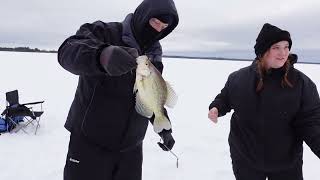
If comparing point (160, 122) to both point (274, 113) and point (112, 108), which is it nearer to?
point (112, 108)

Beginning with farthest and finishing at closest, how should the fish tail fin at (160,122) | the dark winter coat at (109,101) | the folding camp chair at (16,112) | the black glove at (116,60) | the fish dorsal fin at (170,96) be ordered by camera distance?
the folding camp chair at (16,112), the dark winter coat at (109,101), the fish tail fin at (160,122), the fish dorsal fin at (170,96), the black glove at (116,60)

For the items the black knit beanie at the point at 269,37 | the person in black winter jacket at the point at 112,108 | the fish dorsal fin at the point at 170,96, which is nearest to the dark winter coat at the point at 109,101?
the person in black winter jacket at the point at 112,108

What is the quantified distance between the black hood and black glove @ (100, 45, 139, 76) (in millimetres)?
624

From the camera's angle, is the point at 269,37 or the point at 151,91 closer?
the point at 151,91

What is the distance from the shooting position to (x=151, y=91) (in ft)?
7.59

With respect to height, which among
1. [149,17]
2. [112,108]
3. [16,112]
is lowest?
[16,112]

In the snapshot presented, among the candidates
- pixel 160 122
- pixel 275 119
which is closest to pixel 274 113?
pixel 275 119

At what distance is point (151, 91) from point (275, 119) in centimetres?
140

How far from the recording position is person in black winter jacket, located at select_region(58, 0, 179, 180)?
2713mm

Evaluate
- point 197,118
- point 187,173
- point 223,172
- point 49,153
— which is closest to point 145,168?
point 187,173

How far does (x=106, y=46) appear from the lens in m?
2.29

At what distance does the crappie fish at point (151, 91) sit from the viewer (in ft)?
7.22

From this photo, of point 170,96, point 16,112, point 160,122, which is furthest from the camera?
point 16,112

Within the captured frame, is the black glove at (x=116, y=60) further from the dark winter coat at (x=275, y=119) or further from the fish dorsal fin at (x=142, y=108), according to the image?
the dark winter coat at (x=275, y=119)
